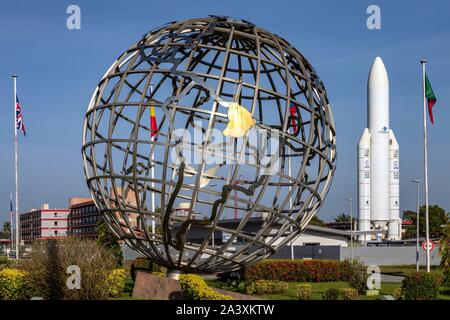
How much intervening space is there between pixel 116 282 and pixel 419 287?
341 inches

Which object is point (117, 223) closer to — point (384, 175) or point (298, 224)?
point (298, 224)

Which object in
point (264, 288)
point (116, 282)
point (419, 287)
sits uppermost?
point (116, 282)

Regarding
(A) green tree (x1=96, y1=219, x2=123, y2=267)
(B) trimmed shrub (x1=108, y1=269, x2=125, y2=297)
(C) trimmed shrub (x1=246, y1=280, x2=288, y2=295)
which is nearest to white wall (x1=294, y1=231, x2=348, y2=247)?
(A) green tree (x1=96, y1=219, x2=123, y2=267)

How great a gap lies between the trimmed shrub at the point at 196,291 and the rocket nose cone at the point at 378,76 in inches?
2382

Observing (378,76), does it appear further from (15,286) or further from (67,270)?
(15,286)

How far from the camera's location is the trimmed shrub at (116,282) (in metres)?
19.9

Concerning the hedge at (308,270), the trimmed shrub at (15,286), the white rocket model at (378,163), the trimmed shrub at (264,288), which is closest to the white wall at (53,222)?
the white rocket model at (378,163)

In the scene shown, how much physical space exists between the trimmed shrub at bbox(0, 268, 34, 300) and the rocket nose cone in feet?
191

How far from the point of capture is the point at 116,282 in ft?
67.4

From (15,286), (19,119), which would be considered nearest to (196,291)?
(15,286)

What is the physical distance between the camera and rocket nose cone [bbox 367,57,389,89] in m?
72.1

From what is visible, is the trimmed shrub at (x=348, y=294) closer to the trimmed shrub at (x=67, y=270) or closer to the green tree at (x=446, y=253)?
the trimmed shrub at (x=67, y=270)

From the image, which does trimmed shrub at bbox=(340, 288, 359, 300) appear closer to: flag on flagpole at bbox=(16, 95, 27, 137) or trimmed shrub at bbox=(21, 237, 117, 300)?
trimmed shrub at bbox=(21, 237, 117, 300)
